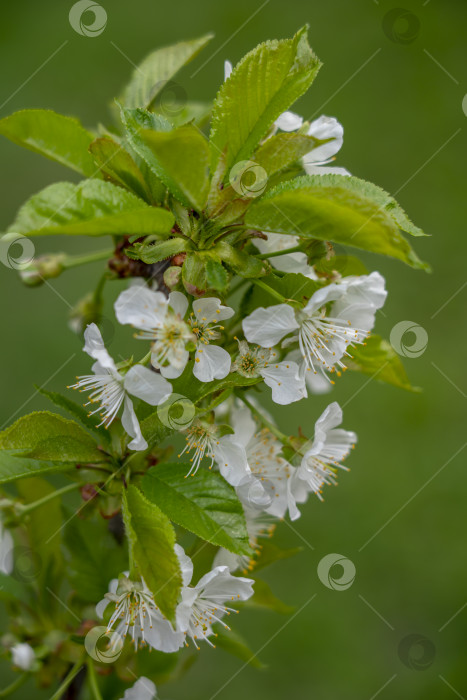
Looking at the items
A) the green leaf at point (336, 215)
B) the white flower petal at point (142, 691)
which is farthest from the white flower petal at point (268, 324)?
the white flower petal at point (142, 691)

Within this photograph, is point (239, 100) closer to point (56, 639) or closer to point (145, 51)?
point (56, 639)

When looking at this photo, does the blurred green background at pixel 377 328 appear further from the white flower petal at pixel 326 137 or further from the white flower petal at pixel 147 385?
the white flower petal at pixel 326 137

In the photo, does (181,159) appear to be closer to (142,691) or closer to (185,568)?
(185,568)

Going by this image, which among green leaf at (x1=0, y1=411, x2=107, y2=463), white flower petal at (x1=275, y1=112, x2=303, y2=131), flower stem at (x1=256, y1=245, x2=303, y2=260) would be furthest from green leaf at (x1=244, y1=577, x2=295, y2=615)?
white flower petal at (x1=275, y1=112, x2=303, y2=131)

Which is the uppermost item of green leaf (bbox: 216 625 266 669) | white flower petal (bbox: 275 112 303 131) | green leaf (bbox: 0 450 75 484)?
white flower petal (bbox: 275 112 303 131)

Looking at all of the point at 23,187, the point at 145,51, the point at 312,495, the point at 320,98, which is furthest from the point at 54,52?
the point at 312,495

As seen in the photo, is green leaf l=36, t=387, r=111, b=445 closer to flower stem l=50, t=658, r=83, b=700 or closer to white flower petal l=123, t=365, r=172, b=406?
white flower petal l=123, t=365, r=172, b=406
